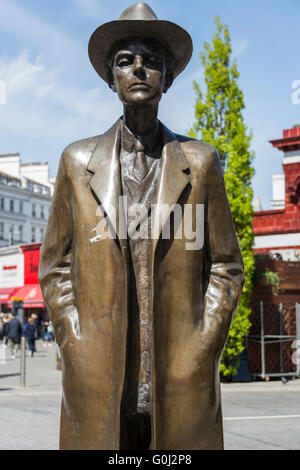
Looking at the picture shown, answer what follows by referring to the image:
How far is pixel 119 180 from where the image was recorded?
10.6 feet

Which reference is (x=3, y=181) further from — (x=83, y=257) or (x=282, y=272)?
(x=83, y=257)

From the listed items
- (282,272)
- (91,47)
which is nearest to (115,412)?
(91,47)

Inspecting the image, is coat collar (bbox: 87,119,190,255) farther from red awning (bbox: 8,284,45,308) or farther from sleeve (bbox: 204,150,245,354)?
red awning (bbox: 8,284,45,308)

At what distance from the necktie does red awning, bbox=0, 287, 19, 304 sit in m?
37.7

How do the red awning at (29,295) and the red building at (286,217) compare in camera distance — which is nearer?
the red building at (286,217)

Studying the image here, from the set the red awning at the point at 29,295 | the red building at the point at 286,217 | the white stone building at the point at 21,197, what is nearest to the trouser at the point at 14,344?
the red building at the point at 286,217

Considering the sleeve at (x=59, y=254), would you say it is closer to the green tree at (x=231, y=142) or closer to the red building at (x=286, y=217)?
the green tree at (x=231, y=142)

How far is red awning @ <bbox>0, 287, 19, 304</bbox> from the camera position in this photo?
1616 inches

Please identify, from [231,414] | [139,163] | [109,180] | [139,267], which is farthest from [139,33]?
[231,414]

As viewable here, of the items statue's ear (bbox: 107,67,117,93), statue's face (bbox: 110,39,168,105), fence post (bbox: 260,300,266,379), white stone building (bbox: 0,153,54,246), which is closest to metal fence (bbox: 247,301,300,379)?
fence post (bbox: 260,300,266,379)

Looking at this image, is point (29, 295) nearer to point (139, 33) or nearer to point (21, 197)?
point (139, 33)

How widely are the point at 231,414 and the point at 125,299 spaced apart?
326 inches

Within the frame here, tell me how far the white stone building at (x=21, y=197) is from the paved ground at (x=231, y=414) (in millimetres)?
61828

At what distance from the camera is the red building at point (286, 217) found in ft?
76.9
